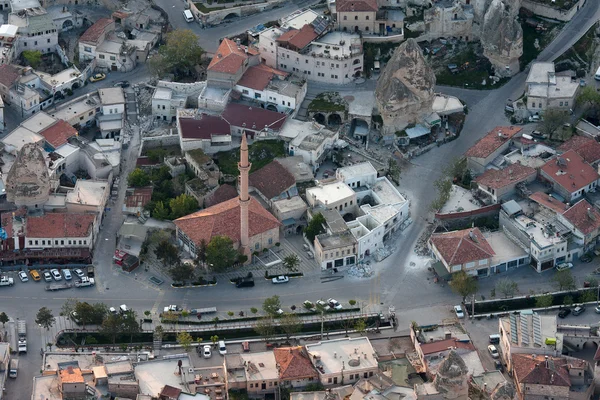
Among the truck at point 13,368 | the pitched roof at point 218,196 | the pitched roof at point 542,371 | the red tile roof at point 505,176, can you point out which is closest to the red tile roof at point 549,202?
the red tile roof at point 505,176

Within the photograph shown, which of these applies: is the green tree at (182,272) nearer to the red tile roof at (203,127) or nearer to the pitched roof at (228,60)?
the red tile roof at (203,127)

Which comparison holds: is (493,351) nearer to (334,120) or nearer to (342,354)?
(342,354)

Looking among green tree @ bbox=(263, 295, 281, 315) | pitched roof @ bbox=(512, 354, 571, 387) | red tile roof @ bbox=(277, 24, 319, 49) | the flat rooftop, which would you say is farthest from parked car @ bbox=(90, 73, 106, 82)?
pitched roof @ bbox=(512, 354, 571, 387)

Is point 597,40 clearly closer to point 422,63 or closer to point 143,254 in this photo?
point 422,63

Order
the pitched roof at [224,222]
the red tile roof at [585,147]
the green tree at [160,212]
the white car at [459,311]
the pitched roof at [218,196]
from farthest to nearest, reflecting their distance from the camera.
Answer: the red tile roof at [585,147] → the pitched roof at [218,196] → the green tree at [160,212] → the pitched roof at [224,222] → the white car at [459,311]

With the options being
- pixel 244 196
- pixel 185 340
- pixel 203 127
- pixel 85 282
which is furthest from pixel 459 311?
pixel 85 282

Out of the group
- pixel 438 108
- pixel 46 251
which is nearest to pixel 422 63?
pixel 438 108

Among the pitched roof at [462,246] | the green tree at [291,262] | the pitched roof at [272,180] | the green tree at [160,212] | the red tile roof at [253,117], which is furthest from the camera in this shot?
the red tile roof at [253,117]
